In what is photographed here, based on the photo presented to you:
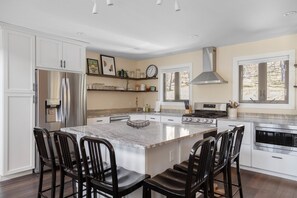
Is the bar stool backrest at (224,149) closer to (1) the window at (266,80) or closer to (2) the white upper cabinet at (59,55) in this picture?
(1) the window at (266,80)

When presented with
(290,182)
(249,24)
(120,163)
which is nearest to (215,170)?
(120,163)

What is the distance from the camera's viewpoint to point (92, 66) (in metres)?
5.02

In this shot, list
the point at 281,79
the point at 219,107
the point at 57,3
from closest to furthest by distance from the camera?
the point at 57,3 → the point at 281,79 → the point at 219,107

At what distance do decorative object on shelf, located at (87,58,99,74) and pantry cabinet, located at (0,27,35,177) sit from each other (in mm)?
1560

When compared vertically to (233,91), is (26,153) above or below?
below

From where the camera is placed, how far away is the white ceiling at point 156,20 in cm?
256

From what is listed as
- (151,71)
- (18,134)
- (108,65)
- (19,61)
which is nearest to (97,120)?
(18,134)

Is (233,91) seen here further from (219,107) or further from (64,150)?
(64,150)

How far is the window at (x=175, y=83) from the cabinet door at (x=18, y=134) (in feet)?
10.9

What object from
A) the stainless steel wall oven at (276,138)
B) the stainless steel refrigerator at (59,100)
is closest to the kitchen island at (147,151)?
the stainless steel refrigerator at (59,100)

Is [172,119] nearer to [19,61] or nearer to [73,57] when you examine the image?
[73,57]

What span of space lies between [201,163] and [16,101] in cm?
311

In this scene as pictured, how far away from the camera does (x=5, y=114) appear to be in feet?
10.5

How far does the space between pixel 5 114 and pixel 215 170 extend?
3130mm
